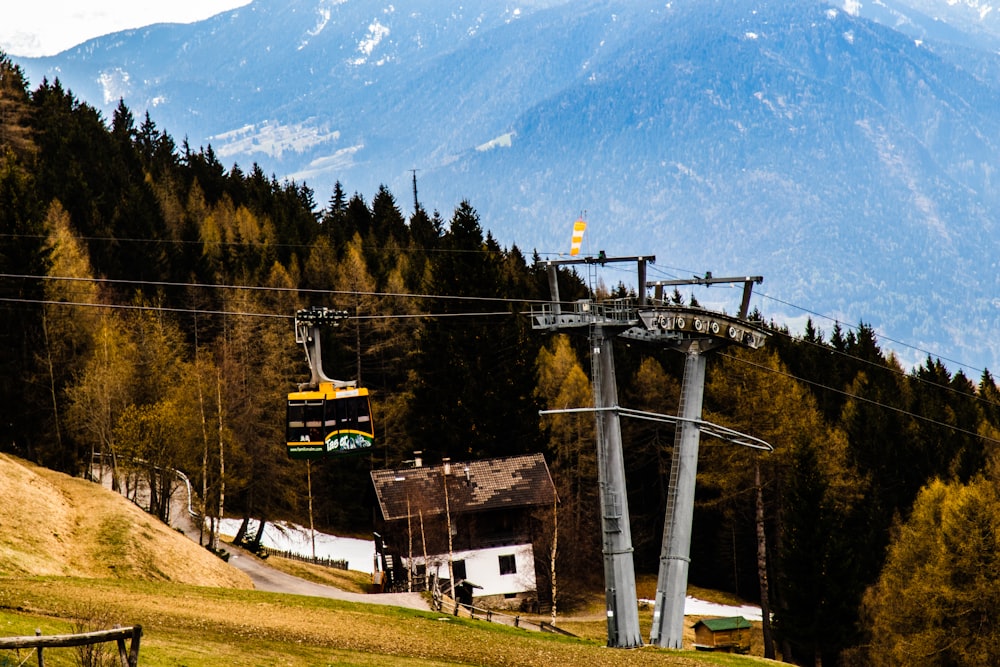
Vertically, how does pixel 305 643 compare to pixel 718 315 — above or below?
below

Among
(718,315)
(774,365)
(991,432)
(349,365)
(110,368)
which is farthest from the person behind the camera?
(349,365)

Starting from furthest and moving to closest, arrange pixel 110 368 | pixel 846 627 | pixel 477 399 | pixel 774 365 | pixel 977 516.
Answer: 1. pixel 477 399
2. pixel 774 365
3. pixel 110 368
4. pixel 846 627
5. pixel 977 516

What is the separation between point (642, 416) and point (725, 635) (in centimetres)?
3129

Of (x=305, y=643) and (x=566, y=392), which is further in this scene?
(x=566, y=392)

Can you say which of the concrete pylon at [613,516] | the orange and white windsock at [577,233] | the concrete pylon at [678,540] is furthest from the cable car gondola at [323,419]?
the concrete pylon at [678,540]

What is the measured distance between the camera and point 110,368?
66188 millimetres

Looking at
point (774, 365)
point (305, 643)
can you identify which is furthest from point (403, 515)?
point (305, 643)

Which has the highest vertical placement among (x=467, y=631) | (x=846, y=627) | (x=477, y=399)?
(x=477, y=399)

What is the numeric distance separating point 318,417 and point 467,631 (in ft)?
28.4

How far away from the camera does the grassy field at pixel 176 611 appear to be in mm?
30906

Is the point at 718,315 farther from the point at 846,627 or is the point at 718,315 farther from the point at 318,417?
the point at 846,627

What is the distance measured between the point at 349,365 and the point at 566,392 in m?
17.7

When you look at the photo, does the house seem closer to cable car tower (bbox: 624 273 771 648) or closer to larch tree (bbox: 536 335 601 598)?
larch tree (bbox: 536 335 601 598)

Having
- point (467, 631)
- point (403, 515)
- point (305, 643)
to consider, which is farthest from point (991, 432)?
point (305, 643)
